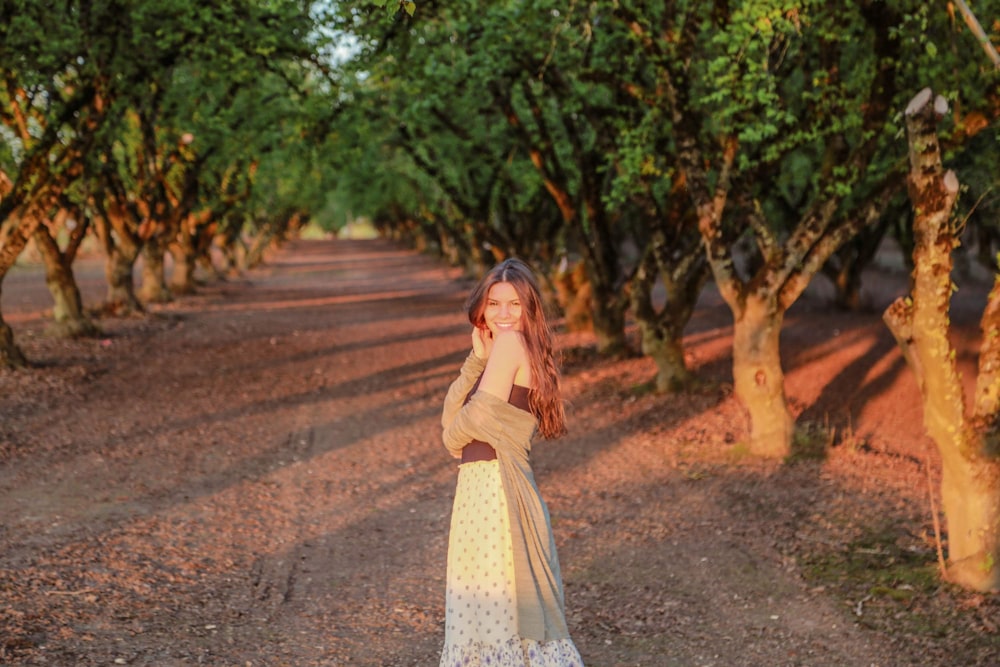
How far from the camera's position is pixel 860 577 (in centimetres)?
757

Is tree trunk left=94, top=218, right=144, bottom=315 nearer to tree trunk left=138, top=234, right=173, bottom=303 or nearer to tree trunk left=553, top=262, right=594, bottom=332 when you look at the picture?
tree trunk left=138, top=234, right=173, bottom=303

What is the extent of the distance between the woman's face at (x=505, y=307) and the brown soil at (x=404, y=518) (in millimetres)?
2749

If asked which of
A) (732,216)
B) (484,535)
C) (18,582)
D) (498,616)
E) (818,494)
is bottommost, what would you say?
(818,494)

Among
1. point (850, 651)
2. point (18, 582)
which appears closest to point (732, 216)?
point (850, 651)

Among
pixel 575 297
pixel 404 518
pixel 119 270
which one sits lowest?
pixel 404 518

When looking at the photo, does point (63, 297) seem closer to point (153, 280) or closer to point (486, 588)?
point (153, 280)

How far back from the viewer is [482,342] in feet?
14.8

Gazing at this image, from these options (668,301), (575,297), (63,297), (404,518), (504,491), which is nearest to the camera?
(504,491)

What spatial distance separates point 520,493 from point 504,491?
0.28ft

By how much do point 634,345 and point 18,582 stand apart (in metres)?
14.2

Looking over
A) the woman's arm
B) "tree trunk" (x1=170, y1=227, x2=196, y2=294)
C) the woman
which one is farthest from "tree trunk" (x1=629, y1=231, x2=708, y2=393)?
"tree trunk" (x1=170, y1=227, x2=196, y2=294)

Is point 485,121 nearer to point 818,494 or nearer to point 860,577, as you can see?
point 818,494

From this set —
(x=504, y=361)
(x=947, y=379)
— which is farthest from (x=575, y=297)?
(x=504, y=361)

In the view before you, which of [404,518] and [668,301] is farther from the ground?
[668,301]
